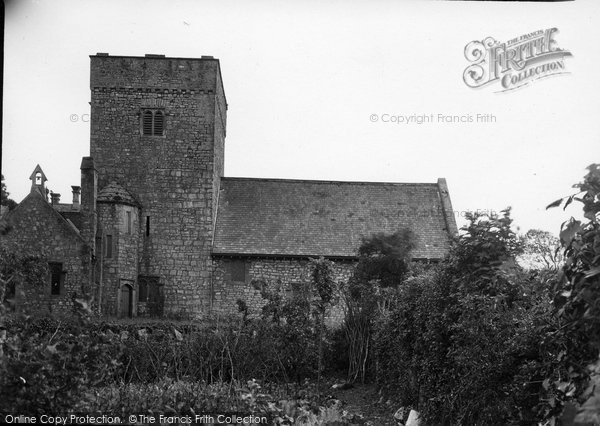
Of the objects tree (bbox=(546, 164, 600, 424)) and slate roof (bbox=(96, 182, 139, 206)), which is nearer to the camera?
tree (bbox=(546, 164, 600, 424))

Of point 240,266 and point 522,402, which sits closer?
point 522,402

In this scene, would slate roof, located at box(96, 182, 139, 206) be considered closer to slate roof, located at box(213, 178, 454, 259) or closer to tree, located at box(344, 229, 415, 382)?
slate roof, located at box(213, 178, 454, 259)

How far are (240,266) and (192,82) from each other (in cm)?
730

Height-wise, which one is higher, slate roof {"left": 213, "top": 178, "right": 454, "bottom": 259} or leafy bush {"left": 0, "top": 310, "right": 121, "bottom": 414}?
slate roof {"left": 213, "top": 178, "right": 454, "bottom": 259}

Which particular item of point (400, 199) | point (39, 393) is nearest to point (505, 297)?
point (39, 393)

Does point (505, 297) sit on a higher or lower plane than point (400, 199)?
lower

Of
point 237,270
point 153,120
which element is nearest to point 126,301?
point 237,270

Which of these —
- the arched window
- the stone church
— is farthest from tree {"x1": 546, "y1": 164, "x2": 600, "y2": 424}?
the arched window

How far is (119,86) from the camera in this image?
28844 mm

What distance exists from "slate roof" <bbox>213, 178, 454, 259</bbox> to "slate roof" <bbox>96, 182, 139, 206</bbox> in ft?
11.7

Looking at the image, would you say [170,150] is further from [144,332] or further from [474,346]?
[474,346]

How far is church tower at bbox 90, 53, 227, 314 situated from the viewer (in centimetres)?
2853

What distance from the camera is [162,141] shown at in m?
28.8

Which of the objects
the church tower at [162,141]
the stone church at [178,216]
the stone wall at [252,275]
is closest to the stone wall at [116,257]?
the stone church at [178,216]
